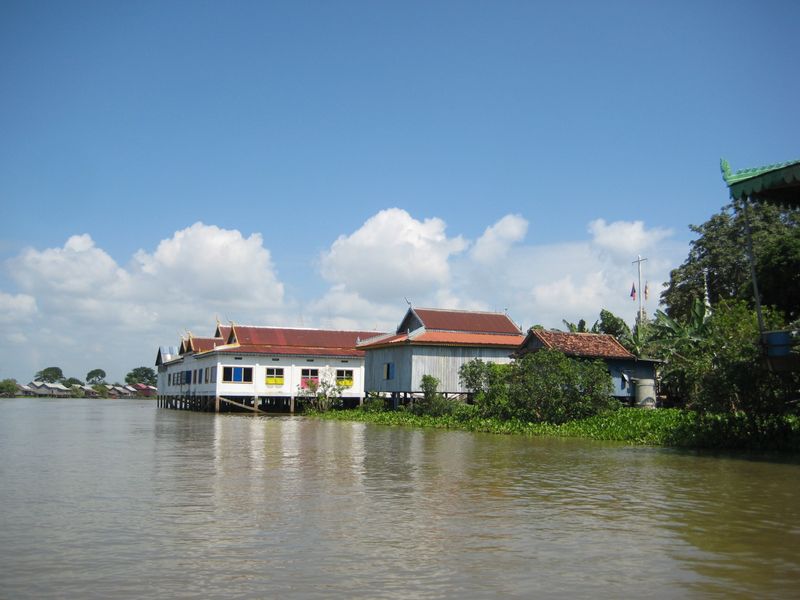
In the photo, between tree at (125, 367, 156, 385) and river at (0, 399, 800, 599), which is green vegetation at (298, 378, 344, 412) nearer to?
river at (0, 399, 800, 599)

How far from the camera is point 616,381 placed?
32.8 metres

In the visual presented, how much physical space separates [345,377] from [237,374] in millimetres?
6702

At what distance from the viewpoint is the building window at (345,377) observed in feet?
157

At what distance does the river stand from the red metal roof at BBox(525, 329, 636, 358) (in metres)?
14.6

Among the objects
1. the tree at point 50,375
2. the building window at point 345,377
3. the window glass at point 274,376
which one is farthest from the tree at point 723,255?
the tree at point 50,375

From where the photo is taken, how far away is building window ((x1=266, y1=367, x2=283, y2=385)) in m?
47.1

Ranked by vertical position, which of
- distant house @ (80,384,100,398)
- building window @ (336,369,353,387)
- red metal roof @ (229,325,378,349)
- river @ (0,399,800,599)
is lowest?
distant house @ (80,384,100,398)

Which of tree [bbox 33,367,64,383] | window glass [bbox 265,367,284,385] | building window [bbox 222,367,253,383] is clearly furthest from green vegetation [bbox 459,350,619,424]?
tree [bbox 33,367,64,383]

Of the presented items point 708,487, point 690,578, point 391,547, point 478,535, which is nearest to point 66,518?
point 391,547

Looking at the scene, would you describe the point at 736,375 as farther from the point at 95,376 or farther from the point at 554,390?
the point at 95,376

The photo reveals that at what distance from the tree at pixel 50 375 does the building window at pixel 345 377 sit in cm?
10097

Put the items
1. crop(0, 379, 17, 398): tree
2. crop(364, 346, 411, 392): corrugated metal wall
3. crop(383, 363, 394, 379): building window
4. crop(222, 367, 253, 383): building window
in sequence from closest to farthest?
crop(364, 346, 411, 392): corrugated metal wall → crop(383, 363, 394, 379): building window → crop(222, 367, 253, 383): building window → crop(0, 379, 17, 398): tree

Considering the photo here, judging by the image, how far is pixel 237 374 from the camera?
155ft

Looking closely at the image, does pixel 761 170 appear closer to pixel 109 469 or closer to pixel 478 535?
pixel 478 535
